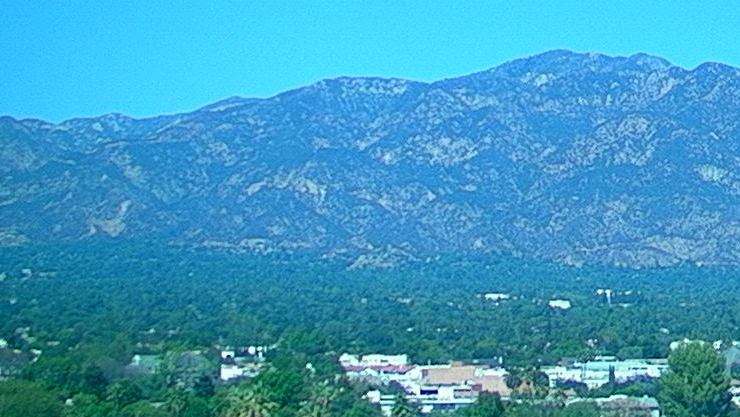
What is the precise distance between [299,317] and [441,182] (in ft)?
281

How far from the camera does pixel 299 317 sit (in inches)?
3337

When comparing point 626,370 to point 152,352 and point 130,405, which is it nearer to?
point 152,352

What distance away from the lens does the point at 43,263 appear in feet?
424

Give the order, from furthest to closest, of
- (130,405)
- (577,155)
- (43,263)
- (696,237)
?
(577,155) < (696,237) < (43,263) < (130,405)

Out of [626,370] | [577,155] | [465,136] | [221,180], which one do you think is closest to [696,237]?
[577,155]

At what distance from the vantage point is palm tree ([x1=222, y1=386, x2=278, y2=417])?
40625 mm

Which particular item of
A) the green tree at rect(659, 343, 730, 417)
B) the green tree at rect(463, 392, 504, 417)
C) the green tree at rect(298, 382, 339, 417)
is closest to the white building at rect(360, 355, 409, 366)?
the green tree at rect(298, 382, 339, 417)

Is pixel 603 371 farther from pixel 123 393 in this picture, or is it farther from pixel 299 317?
pixel 299 317

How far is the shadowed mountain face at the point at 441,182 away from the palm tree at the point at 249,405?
103716 millimetres

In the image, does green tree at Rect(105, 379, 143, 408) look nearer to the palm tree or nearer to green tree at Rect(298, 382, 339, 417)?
the palm tree

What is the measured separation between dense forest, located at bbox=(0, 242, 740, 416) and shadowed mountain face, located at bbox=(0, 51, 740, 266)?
10.7 metres

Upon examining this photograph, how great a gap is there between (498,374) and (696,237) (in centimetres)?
9261

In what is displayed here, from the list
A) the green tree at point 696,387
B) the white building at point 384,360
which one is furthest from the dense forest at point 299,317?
the green tree at point 696,387

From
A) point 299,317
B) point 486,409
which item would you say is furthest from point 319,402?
point 299,317
